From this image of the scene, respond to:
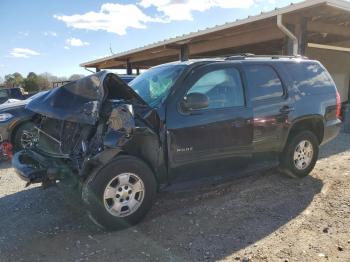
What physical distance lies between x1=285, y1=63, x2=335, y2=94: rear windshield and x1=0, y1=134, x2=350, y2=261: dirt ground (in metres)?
1.46

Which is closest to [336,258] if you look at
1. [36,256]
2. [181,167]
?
[181,167]

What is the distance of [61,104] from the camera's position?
4.20 metres

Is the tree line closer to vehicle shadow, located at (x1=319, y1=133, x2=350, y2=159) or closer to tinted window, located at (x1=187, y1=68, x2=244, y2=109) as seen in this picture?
vehicle shadow, located at (x1=319, y1=133, x2=350, y2=159)

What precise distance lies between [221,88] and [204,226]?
1.75 metres

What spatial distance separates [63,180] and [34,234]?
2.17 ft

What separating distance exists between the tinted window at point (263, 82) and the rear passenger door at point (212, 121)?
20 cm

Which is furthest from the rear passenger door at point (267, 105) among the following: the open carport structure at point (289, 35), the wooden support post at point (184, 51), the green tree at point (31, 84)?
the green tree at point (31, 84)

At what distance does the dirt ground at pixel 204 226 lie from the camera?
3.54 m

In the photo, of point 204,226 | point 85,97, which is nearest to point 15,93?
point 85,97

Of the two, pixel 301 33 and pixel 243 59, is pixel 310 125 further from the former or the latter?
pixel 301 33

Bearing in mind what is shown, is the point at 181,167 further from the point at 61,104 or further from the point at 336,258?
the point at 336,258

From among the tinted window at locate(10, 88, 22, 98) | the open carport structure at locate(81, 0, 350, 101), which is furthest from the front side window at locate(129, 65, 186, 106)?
the tinted window at locate(10, 88, 22, 98)

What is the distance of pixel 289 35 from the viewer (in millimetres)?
10055

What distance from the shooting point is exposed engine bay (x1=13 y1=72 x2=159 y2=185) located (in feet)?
12.6
